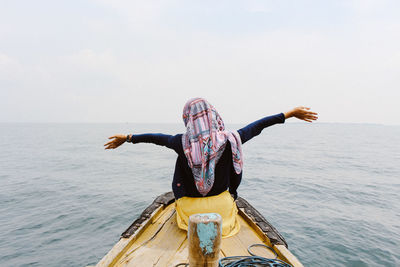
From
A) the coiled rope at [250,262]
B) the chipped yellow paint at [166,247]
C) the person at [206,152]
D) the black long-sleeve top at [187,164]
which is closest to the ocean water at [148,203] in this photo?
the chipped yellow paint at [166,247]

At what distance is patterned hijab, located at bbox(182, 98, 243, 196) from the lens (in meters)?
2.97

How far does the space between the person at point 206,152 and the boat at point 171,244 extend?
0.99 ft

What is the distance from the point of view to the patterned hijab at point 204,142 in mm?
2969

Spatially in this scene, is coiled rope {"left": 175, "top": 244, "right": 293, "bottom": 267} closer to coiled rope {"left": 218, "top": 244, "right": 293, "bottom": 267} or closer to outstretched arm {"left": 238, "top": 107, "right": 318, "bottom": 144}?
coiled rope {"left": 218, "top": 244, "right": 293, "bottom": 267}

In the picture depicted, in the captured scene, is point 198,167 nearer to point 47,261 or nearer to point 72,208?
point 47,261

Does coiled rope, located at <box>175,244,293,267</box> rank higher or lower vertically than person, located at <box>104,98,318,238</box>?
lower

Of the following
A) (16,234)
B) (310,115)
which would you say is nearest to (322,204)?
(310,115)

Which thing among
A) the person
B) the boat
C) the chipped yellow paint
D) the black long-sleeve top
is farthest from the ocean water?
the black long-sleeve top

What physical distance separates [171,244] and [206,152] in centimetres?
146

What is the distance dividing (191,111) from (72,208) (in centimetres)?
1052

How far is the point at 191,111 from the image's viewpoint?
3.14 meters

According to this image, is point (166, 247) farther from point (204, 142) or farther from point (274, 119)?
point (274, 119)

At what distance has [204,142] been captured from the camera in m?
2.97

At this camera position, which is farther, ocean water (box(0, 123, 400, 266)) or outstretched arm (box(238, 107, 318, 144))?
ocean water (box(0, 123, 400, 266))
